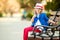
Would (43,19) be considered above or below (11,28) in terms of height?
above

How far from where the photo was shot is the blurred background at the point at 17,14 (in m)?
4.34

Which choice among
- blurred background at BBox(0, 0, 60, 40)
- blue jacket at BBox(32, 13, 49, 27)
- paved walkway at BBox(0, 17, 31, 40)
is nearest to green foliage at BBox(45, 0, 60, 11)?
blurred background at BBox(0, 0, 60, 40)

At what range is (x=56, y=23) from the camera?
4.00m

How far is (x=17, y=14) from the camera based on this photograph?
15.0 ft

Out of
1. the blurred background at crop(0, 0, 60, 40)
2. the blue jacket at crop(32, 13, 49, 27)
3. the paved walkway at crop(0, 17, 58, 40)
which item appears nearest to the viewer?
the blue jacket at crop(32, 13, 49, 27)

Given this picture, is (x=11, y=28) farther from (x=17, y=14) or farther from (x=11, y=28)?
(x=17, y=14)

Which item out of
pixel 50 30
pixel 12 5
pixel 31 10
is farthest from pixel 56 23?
pixel 12 5

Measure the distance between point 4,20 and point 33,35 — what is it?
3.12 feet

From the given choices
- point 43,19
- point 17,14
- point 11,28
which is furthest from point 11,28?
point 43,19

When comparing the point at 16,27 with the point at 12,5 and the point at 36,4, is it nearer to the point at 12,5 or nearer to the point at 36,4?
the point at 12,5

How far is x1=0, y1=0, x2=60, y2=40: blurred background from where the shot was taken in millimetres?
4336

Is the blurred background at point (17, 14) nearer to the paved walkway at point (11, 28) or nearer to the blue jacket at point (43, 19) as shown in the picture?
the paved walkway at point (11, 28)

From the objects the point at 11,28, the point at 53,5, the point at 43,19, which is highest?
the point at 53,5

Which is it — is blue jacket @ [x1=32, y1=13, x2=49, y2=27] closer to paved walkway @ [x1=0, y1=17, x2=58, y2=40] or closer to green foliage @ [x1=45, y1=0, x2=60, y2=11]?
green foliage @ [x1=45, y1=0, x2=60, y2=11]
